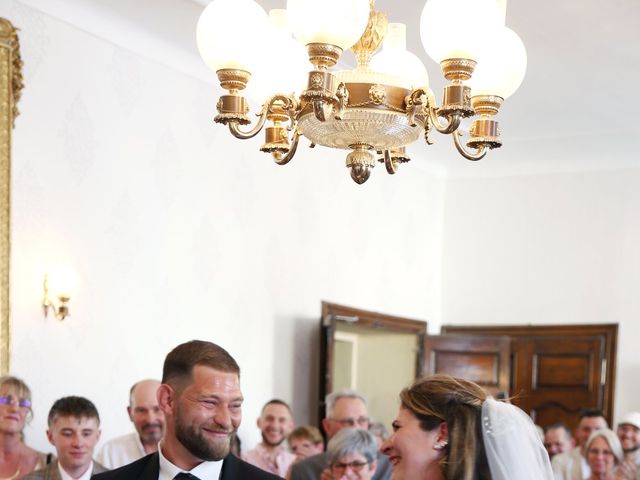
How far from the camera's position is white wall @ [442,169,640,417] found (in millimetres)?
12305

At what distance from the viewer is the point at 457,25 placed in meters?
4.25

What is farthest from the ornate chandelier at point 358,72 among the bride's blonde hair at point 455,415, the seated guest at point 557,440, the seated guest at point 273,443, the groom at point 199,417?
the seated guest at point 557,440

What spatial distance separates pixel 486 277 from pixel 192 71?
524 centimetres

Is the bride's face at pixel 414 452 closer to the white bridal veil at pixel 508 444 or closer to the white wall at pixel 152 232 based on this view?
the white bridal veil at pixel 508 444

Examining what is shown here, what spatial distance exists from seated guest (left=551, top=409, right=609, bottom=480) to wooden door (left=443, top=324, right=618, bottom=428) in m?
1.60

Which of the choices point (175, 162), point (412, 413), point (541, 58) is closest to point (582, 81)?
point (541, 58)

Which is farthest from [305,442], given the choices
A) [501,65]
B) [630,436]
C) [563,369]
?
[563,369]

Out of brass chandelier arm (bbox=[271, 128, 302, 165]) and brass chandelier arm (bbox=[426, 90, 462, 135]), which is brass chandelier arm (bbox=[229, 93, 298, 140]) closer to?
brass chandelier arm (bbox=[271, 128, 302, 165])

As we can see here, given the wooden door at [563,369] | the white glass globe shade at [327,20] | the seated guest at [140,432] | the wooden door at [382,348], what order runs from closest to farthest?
1. the white glass globe shade at [327,20]
2. the seated guest at [140,432]
3. the wooden door at [382,348]
4. the wooden door at [563,369]

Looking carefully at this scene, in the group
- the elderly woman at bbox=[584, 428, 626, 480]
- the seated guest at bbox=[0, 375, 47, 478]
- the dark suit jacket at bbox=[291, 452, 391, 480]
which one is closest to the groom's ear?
the dark suit jacket at bbox=[291, 452, 391, 480]

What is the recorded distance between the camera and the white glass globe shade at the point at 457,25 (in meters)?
4.25

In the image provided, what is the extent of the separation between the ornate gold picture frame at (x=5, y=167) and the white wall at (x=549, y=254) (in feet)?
23.0

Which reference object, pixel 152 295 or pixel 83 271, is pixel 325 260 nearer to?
pixel 152 295

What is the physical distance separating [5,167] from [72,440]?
226 cm
